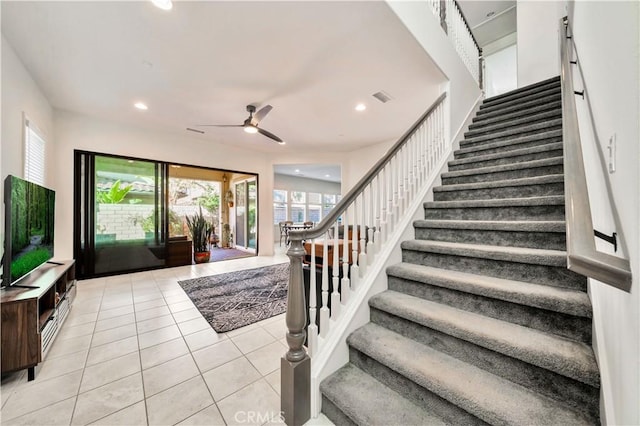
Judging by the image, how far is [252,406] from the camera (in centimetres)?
146

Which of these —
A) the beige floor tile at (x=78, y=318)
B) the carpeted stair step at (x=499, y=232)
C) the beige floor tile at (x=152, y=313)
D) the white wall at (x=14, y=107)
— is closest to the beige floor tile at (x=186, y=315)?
the beige floor tile at (x=152, y=313)

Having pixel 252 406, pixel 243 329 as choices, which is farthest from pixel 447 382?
pixel 243 329

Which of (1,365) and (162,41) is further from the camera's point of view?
(162,41)

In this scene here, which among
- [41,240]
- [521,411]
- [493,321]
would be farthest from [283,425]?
[41,240]

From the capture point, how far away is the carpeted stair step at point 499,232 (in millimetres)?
1534

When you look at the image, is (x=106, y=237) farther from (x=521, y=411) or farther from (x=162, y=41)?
(x=521, y=411)

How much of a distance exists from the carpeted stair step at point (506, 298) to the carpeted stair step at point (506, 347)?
5cm

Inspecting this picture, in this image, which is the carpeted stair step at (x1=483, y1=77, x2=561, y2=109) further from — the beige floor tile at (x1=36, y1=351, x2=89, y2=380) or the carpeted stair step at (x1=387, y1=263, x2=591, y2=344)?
the beige floor tile at (x1=36, y1=351, x2=89, y2=380)


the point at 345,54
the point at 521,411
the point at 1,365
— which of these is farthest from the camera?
the point at 345,54

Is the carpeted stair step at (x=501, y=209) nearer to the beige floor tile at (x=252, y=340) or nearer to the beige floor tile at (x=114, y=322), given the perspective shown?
the beige floor tile at (x=252, y=340)

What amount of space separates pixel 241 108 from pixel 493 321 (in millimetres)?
4018

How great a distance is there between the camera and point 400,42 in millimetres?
2445

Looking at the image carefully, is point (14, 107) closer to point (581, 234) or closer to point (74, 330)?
point (74, 330)

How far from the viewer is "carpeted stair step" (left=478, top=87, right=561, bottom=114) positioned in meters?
3.34
